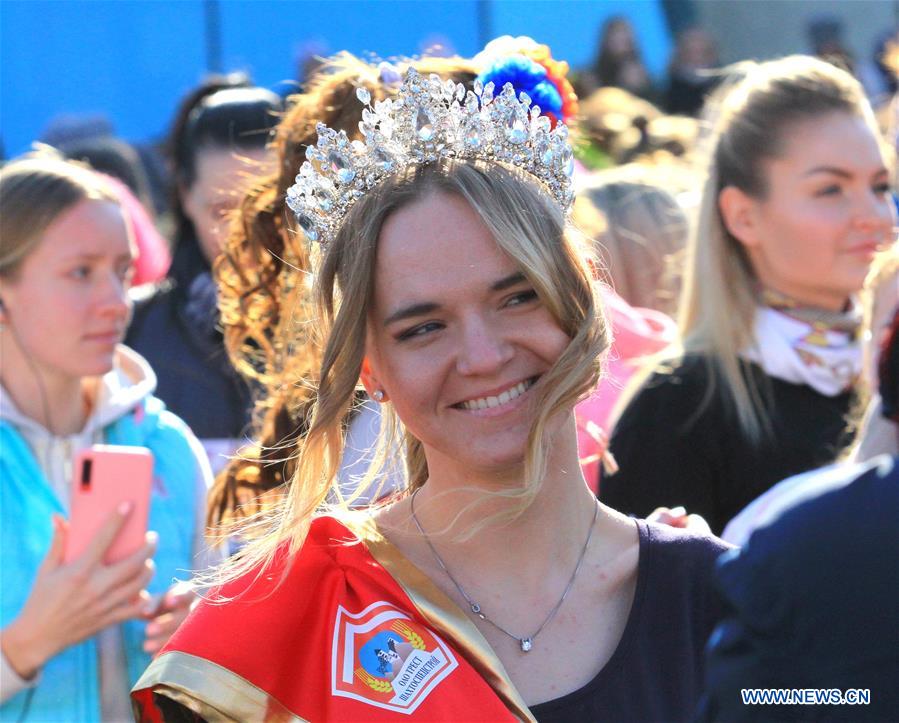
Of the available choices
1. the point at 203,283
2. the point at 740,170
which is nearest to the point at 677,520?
the point at 740,170

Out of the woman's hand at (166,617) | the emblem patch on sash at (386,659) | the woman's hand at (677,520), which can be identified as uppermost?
the woman's hand at (677,520)

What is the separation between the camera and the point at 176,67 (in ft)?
18.2

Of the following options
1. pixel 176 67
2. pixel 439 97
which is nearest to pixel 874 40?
pixel 176 67

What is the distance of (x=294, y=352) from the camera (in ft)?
9.47

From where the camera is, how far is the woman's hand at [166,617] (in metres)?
2.87

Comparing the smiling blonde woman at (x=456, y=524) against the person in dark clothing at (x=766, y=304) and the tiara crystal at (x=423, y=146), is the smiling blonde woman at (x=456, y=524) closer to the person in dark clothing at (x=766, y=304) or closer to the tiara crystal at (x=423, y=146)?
the tiara crystal at (x=423, y=146)

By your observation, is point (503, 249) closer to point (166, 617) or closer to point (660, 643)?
point (660, 643)

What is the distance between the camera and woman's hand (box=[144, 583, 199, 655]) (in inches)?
113

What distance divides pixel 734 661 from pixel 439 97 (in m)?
1.22

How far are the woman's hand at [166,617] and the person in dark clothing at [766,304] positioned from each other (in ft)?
3.29

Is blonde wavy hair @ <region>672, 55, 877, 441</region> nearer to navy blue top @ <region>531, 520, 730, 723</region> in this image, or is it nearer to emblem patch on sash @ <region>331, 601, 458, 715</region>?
navy blue top @ <region>531, 520, 730, 723</region>

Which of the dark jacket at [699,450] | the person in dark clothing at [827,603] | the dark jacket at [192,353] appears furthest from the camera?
the dark jacket at [192,353]

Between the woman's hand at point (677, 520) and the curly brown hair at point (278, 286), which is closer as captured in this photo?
the woman's hand at point (677, 520)

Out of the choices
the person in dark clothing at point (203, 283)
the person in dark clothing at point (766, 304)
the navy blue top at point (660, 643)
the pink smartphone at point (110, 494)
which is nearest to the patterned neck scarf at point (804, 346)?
the person in dark clothing at point (766, 304)
